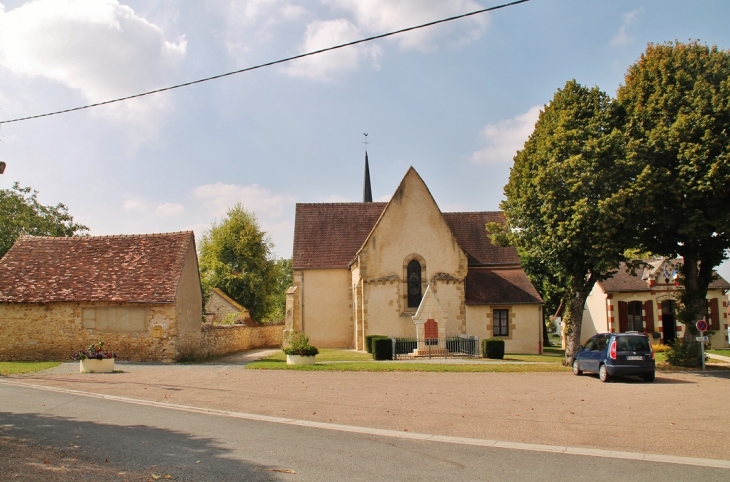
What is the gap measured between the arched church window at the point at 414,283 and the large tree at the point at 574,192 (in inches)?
363

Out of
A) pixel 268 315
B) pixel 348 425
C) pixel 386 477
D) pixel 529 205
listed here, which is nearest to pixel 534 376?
pixel 529 205

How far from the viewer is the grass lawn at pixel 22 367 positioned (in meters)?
20.6

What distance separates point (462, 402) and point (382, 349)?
12453 mm

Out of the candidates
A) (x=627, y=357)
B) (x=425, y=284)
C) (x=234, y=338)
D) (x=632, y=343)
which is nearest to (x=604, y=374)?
(x=627, y=357)

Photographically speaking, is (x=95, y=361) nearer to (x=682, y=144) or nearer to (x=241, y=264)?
(x=682, y=144)

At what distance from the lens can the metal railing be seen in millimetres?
27812

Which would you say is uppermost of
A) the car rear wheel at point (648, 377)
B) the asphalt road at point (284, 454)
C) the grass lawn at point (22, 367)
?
the asphalt road at point (284, 454)

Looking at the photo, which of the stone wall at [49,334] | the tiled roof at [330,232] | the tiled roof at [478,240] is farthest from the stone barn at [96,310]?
the tiled roof at [478,240]

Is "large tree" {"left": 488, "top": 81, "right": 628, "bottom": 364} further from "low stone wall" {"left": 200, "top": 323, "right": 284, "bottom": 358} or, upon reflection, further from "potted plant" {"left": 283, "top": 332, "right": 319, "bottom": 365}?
"low stone wall" {"left": 200, "top": 323, "right": 284, "bottom": 358}

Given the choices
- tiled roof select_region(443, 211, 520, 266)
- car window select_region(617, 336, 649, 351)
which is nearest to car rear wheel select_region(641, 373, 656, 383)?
car window select_region(617, 336, 649, 351)

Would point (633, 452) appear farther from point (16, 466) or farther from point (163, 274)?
point (163, 274)

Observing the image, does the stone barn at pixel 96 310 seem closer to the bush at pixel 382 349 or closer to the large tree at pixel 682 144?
the bush at pixel 382 349

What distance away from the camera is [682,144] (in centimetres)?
2056

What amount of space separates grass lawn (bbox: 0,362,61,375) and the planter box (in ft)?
6.61
